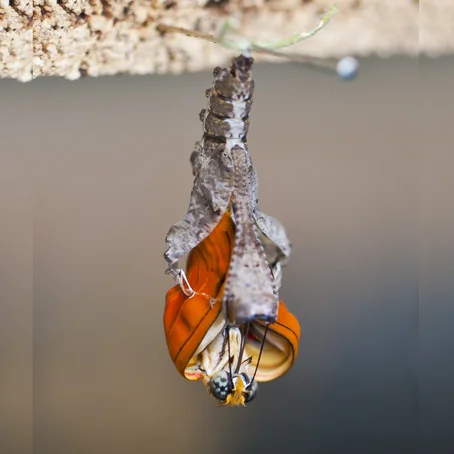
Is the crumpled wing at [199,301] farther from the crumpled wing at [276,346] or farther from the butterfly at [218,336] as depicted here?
the crumpled wing at [276,346]

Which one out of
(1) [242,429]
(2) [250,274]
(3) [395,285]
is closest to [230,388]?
(2) [250,274]

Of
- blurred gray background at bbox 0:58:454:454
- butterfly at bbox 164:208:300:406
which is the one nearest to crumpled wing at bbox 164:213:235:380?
butterfly at bbox 164:208:300:406

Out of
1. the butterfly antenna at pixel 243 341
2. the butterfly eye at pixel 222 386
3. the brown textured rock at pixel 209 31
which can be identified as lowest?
the butterfly eye at pixel 222 386

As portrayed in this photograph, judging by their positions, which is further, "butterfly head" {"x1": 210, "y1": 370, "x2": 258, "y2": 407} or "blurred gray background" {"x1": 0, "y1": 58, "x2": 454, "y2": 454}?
"blurred gray background" {"x1": 0, "y1": 58, "x2": 454, "y2": 454}

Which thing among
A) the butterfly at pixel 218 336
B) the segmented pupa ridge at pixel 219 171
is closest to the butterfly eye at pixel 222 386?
the butterfly at pixel 218 336

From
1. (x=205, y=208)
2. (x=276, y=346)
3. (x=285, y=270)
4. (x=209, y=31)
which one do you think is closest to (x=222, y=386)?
(x=276, y=346)

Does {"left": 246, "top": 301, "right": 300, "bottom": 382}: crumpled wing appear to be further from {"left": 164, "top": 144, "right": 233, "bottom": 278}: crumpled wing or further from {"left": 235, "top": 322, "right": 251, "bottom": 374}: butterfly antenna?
{"left": 164, "top": 144, "right": 233, "bottom": 278}: crumpled wing

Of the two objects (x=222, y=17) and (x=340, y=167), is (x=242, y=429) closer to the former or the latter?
(x=340, y=167)
